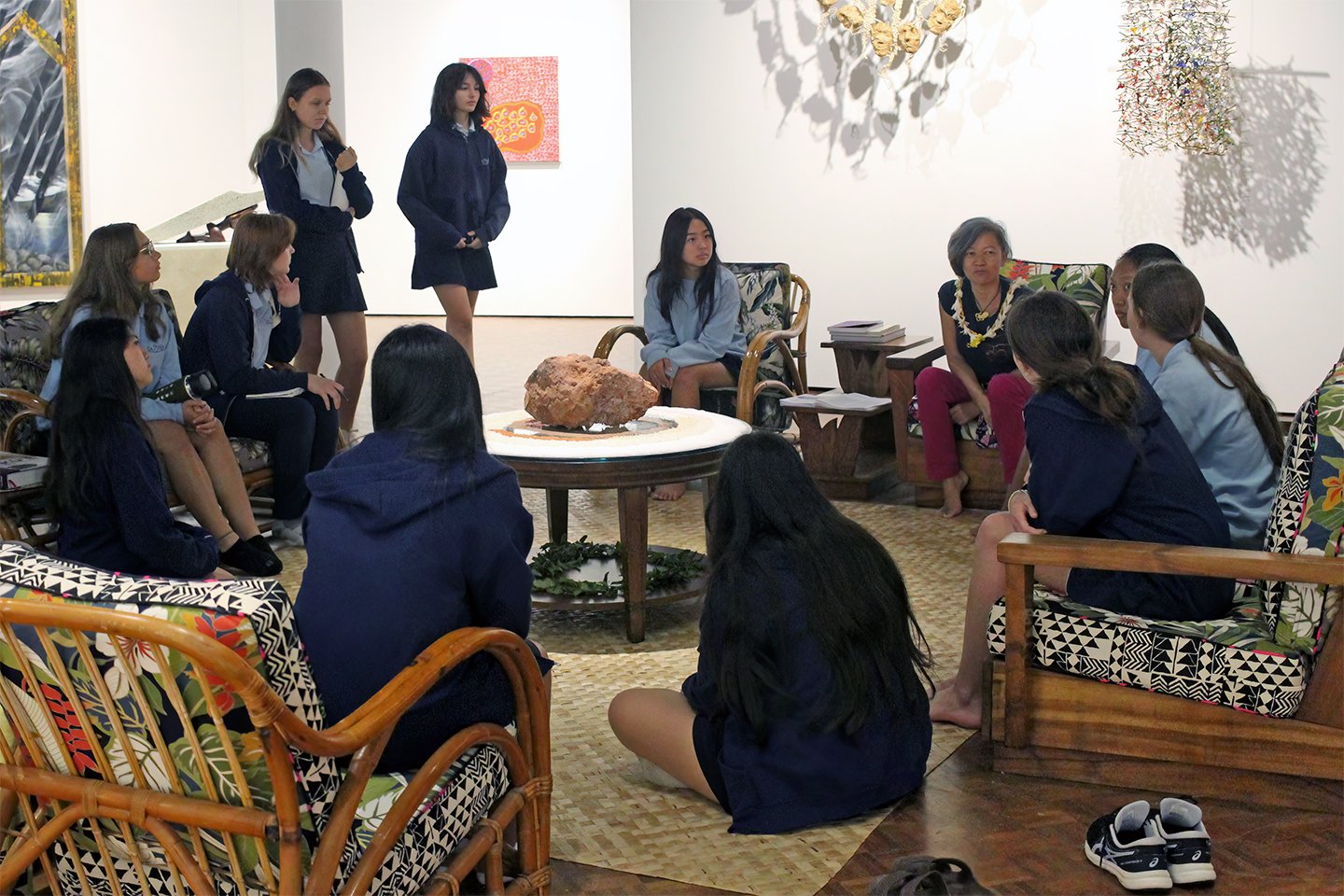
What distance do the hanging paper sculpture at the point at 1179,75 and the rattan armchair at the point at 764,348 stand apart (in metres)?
2.01

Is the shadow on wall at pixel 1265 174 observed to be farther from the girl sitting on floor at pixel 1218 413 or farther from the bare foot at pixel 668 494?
the girl sitting on floor at pixel 1218 413

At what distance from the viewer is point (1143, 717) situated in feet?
10.6

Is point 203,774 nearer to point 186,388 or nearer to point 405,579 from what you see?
point 405,579

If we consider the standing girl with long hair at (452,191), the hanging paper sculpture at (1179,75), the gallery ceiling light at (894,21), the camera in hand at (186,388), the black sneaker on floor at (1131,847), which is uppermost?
the gallery ceiling light at (894,21)

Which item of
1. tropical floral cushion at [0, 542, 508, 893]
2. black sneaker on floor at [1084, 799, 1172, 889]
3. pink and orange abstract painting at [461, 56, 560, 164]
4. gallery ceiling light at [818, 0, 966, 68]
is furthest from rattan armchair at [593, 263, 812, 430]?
pink and orange abstract painting at [461, 56, 560, 164]

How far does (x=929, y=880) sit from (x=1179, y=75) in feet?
18.3

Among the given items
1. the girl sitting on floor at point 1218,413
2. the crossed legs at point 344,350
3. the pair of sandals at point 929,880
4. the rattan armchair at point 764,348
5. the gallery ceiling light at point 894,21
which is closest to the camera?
the pair of sandals at point 929,880

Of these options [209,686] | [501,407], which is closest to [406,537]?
[209,686]

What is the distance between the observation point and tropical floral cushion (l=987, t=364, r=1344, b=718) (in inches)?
122

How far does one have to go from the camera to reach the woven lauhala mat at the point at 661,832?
2889 millimetres

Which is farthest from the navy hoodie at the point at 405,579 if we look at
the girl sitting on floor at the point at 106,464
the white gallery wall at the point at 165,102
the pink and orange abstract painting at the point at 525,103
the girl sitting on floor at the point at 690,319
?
the pink and orange abstract painting at the point at 525,103

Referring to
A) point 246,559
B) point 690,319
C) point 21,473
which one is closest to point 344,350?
point 690,319

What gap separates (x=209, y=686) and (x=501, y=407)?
20.2 feet

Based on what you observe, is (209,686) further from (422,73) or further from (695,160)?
(422,73)
